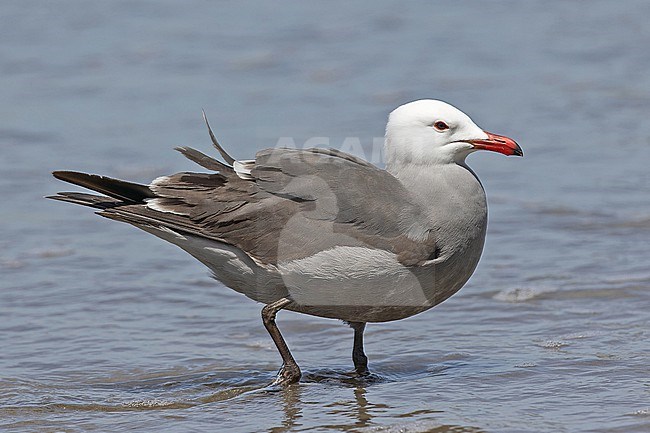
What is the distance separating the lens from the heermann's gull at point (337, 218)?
20.1 feet

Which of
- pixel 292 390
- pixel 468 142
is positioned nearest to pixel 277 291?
pixel 292 390

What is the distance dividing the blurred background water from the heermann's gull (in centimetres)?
53

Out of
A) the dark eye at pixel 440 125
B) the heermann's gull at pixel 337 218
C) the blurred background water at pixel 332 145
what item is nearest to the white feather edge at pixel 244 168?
the heermann's gull at pixel 337 218

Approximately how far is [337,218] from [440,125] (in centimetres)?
76

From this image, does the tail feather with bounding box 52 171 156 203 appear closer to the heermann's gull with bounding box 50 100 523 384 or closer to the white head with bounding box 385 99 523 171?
the heermann's gull with bounding box 50 100 523 384

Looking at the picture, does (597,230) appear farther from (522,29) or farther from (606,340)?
(522,29)

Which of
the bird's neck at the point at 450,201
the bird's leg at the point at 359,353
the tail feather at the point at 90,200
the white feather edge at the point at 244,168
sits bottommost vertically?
the bird's leg at the point at 359,353

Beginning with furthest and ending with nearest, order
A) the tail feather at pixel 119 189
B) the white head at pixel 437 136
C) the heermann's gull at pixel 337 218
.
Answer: the tail feather at pixel 119 189, the white head at pixel 437 136, the heermann's gull at pixel 337 218

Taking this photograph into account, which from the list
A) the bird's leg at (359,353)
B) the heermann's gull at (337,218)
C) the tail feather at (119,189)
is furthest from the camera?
the bird's leg at (359,353)

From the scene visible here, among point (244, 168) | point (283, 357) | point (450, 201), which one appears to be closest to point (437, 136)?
point (450, 201)

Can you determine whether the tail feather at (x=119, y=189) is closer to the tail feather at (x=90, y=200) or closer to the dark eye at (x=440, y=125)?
the tail feather at (x=90, y=200)

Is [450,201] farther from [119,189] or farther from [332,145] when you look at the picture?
[332,145]

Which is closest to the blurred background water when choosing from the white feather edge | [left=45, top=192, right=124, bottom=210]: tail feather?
[left=45, top=192, right=124, bottom=210]: tail feather

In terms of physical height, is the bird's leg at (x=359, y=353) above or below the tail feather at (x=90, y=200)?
A: below
